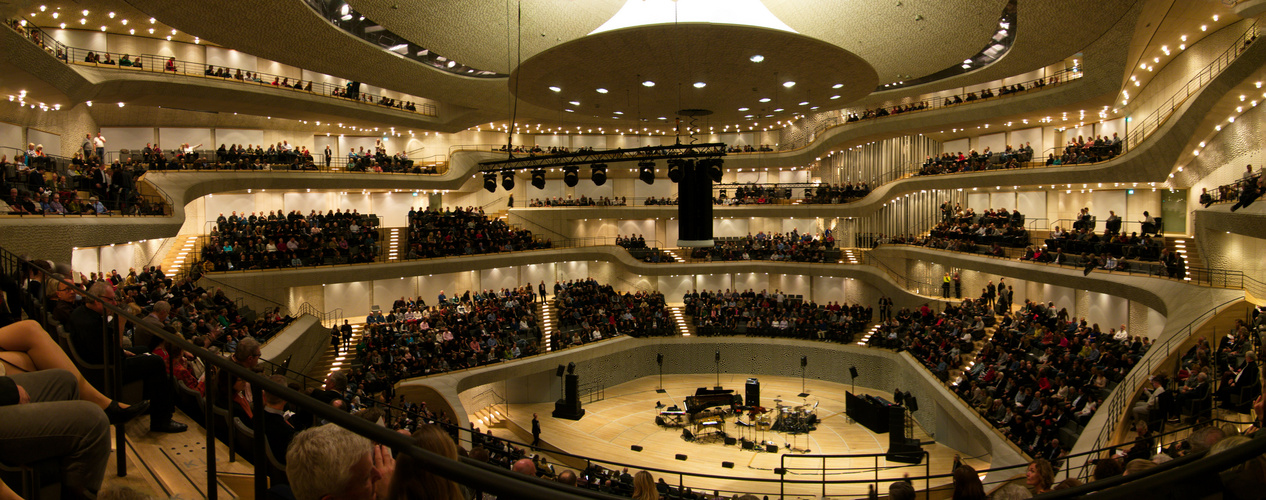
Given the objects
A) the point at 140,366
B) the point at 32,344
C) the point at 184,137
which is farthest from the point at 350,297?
the point at 32,344

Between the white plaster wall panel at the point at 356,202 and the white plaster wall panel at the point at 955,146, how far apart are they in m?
27.7

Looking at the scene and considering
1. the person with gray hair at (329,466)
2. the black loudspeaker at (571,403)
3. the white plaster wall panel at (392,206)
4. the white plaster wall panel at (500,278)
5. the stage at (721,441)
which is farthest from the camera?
the white plaster wall panel at (392,206)

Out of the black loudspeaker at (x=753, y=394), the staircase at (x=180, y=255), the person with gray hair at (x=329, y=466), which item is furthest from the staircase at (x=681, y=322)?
the person with gray hair at (x=329, y=466)

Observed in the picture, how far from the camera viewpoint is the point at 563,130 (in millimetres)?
39938

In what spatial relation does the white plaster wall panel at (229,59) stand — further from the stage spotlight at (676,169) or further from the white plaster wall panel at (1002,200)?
the white plaster wall panel at (1002,200)

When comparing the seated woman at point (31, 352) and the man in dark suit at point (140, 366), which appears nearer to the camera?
the seated woman at point (31, 352)

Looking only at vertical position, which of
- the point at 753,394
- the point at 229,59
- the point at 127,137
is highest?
the point at 229,59

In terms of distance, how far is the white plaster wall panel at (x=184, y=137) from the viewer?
87.2ft

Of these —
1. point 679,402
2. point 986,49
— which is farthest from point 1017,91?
point 679,402

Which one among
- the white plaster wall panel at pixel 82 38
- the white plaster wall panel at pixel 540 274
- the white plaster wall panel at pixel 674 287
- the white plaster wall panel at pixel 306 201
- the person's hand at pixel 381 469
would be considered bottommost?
the white plaster wall panel at pixel 674 287

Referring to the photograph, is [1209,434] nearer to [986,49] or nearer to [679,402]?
[679,402]

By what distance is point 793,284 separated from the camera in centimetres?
3319

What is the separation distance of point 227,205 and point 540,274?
44.9 ft

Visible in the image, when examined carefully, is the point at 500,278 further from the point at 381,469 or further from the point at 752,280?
the point at 381,469
